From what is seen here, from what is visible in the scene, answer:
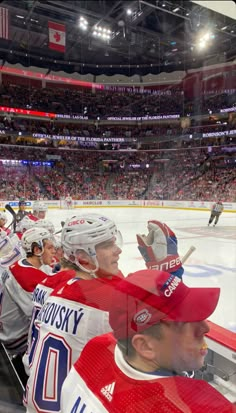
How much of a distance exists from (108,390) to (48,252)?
149 cm

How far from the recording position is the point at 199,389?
53 cm

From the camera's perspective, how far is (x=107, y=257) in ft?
3.98

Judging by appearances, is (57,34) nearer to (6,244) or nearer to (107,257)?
(6,244)

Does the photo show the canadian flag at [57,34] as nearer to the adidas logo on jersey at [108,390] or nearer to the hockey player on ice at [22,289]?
the hockey player on ice at [22,289]

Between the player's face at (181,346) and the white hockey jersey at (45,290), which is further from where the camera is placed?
the white hockey jersey at (45,290)

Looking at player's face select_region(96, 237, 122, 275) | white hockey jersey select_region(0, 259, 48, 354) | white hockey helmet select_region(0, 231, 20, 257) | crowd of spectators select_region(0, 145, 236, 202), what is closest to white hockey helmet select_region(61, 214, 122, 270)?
player's face select_region(96, 237, 122, 275)

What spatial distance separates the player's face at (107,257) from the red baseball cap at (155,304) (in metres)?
0.51

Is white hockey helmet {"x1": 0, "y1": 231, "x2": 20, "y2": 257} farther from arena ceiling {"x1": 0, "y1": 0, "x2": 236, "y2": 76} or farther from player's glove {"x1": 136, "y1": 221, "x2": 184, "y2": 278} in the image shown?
arena ceiling {"x1": 0, "y1": 0, "x2": 236, "y2": 76}

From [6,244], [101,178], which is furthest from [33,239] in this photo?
[101,178]

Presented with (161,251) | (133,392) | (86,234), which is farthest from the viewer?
(161,251)

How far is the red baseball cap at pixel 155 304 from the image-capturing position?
1.95 feet

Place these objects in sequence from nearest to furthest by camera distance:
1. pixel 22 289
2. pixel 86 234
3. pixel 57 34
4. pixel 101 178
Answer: pixel 86 234 < pixel 22 289 < pixel 57 34 < pixel 101 178

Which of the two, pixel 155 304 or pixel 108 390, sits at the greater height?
pixel 155 304

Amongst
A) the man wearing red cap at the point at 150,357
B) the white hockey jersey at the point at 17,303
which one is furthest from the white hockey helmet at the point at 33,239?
the man wearing red cap at the point at 150,357
